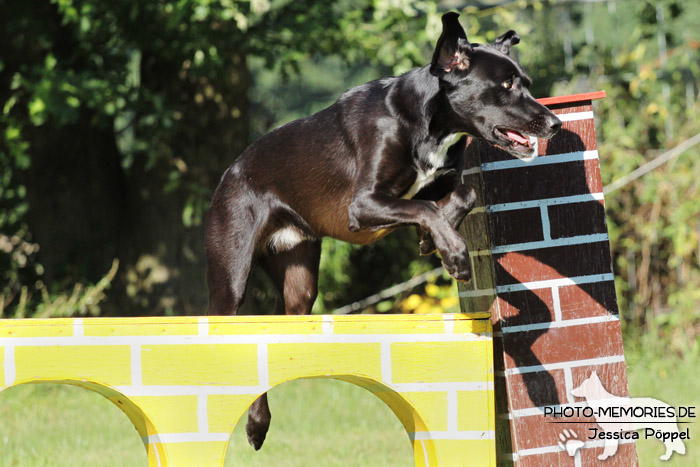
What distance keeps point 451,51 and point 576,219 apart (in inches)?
29.4

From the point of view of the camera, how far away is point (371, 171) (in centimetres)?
277

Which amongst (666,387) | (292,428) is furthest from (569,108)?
(666,387)

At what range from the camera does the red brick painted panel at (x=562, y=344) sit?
2.82 m

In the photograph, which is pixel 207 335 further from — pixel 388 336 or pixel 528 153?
pixel 528 153

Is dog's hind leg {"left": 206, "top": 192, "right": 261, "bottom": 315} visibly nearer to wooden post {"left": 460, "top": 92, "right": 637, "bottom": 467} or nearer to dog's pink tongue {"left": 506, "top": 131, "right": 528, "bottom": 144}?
wooden post {"left": 460, "top": 92, "right": 637, "bottom": 467}

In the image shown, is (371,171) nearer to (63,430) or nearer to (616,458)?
(616,458)

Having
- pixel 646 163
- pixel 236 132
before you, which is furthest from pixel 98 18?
pixel 646 163

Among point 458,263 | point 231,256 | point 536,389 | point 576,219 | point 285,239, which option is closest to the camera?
point 458,263

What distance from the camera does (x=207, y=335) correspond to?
8.45 ft

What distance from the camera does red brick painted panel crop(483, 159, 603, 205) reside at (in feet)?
9.52

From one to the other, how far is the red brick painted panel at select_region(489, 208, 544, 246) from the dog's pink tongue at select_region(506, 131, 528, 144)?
296 mm

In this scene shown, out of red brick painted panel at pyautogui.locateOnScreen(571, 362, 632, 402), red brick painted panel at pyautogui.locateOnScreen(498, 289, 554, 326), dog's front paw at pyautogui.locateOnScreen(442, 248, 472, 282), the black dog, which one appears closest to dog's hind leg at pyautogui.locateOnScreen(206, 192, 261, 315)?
the black dog

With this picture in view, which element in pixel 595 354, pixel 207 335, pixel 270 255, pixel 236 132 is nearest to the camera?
pixel 207 335

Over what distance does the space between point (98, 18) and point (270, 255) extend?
4002 millimetres
